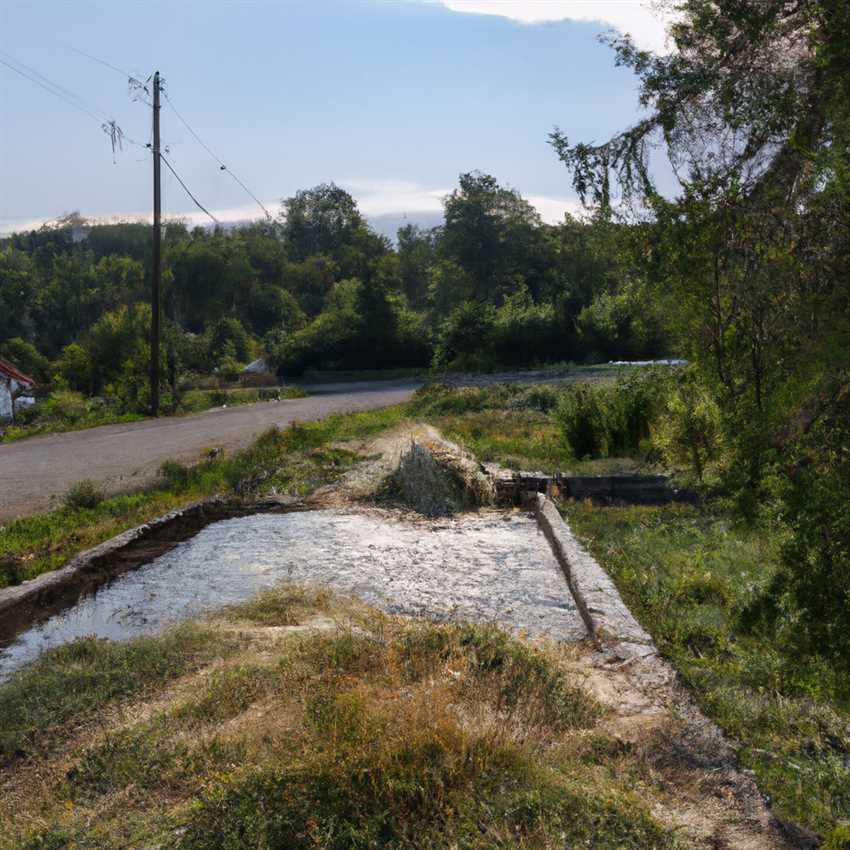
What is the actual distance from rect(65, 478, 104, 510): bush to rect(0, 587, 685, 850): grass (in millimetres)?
5668

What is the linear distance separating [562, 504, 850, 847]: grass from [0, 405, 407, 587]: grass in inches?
206

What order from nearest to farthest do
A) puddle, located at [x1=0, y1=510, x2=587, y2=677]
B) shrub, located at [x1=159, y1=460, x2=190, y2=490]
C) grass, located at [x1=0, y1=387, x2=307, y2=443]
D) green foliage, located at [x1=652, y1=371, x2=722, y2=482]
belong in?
1. puddle, located at [x1=0, y1=510, x2=587, y2=677]
2. green foliage, located at [x1=652, y1=371, x2=722, y2=482]
3. shrub, located at [x1=159, y1=460, x2=190, y2=490]
4. grass, located at [x1=0, y1=387, x2=307, y2=443]

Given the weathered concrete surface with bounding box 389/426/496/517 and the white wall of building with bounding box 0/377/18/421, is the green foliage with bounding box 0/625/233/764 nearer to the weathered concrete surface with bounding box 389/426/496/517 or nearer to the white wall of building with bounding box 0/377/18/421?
the weathered concrete surface with bounding box 389/426/496/517

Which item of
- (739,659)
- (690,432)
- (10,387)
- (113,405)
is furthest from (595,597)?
(10,387)

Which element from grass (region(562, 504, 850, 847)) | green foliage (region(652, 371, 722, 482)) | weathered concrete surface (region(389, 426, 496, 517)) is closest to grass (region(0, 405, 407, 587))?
weathered concrete surface (region(389, 426, 496, 517))

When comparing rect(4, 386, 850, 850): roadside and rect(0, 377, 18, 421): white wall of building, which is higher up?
rect(4, 386, 850, 850): roadside

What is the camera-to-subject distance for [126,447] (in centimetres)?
1616

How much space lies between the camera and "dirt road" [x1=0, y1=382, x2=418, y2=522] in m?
12.4

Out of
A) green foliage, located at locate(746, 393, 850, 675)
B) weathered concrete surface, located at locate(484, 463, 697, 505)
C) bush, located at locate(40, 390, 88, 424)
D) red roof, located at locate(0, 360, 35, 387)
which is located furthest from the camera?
red roof, located at locate(0, 360, 35, 387)

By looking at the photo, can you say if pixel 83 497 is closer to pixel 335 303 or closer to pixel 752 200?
pixel 752 200

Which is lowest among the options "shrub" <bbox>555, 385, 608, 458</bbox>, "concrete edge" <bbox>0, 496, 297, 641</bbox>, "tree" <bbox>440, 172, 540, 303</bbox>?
"concrete edge" <bbox>0, 496, 297, 641</bbox>

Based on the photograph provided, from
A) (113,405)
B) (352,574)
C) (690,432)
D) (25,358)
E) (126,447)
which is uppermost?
(690,432)

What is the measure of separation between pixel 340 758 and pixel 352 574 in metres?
5.20

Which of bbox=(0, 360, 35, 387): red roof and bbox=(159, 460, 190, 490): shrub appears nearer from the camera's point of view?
bbox=(159, 460, 190, 490): shrub
